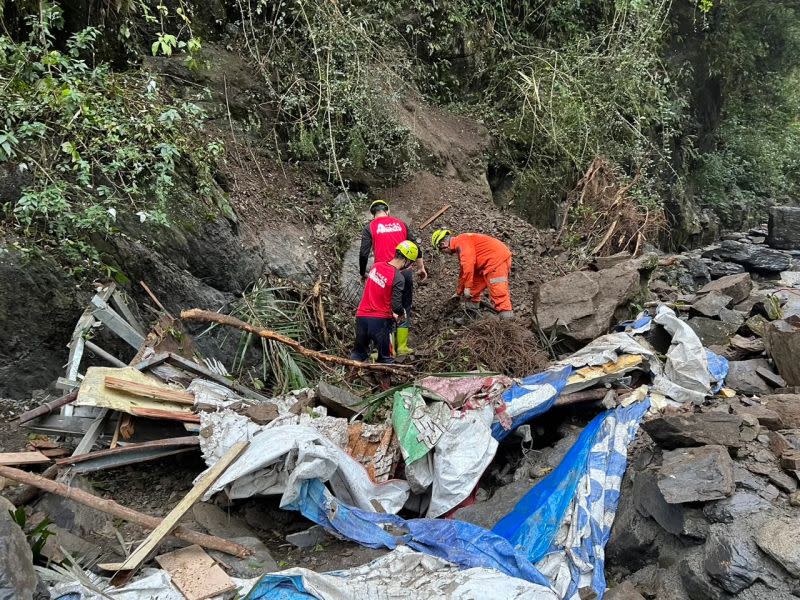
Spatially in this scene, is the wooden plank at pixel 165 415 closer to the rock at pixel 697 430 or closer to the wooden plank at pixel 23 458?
the wooden plank at pixel 23 458

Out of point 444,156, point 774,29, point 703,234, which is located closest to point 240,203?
point 444,156

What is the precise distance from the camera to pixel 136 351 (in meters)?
4.81

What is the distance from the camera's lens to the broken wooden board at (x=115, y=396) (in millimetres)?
3803

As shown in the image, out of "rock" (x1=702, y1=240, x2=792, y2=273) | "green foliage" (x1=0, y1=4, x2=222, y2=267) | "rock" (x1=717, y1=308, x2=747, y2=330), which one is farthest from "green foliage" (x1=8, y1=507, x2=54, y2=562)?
"rock" (x1=702, y1=240, x2=792, y2=273)

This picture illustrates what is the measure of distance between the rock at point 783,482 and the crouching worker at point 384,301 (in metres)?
3.20

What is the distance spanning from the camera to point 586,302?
5.96 metres

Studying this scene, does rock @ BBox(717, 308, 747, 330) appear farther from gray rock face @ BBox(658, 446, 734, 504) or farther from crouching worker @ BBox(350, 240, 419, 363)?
crouching worker @ BBox(350, 240, 419, 363)

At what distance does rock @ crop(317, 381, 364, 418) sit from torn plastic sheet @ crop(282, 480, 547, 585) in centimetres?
89

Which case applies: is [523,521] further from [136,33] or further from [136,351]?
[136,33]

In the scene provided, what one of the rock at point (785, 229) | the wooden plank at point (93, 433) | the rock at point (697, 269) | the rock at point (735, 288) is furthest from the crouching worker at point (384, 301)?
the rock at point (785, 229)

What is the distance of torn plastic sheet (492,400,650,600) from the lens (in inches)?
134

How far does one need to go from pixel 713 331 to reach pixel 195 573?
546cm

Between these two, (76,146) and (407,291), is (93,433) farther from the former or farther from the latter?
(407,291)

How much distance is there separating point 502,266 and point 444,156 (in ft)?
10.5
